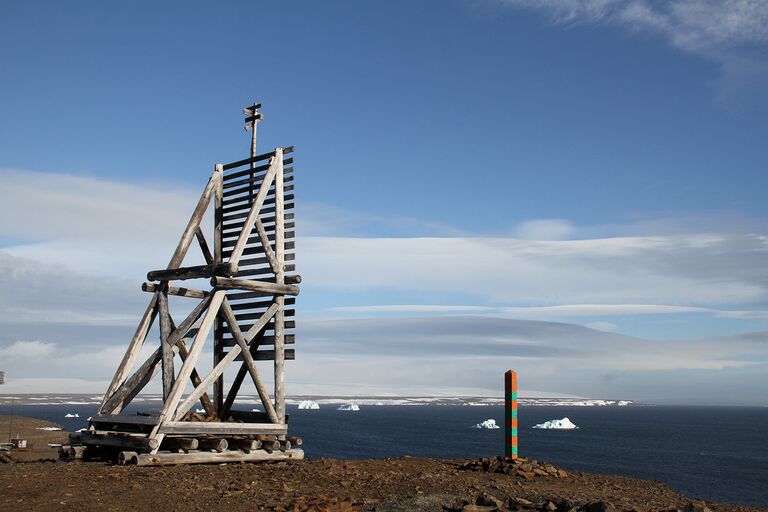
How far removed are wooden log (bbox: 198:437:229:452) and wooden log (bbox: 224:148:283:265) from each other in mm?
3428

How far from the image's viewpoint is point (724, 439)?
452 ft

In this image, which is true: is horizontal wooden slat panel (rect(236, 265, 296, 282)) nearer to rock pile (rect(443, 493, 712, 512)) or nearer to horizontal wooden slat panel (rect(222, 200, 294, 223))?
horizontal wooden slat panel (rect(222, 200, 294, 223))

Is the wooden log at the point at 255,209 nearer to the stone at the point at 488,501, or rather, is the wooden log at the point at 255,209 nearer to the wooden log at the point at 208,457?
the wooden log at the point at 208,457

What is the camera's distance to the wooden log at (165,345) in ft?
49.6

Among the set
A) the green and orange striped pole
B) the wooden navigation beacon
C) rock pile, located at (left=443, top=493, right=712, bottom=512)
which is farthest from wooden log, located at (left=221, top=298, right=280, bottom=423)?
rock pile, located at (left=443, top=493, right=712, bottom=512)

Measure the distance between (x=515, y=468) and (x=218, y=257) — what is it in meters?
8.25

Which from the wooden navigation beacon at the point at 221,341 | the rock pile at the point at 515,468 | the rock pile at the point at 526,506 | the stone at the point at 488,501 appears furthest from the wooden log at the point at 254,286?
the stone at the point at 488,501

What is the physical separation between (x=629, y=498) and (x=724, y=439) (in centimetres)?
14168

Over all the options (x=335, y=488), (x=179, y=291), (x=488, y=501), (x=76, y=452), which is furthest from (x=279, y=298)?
(x=488, y=501)

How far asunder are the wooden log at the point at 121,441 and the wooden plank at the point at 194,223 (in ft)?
12.3

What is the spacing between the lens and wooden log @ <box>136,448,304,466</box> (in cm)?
1323

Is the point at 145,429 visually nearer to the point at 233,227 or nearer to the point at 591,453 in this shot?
the point at 233,227

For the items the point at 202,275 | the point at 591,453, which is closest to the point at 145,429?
the point at 202,275

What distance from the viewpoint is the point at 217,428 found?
569 inches
